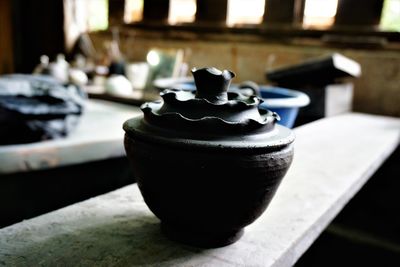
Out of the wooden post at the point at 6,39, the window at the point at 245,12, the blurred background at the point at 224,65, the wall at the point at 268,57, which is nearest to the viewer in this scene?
the blurred background at the point at 224,65

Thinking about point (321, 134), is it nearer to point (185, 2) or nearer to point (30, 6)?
point (185, 2)

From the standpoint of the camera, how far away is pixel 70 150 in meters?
2.33

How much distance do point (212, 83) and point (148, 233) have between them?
483mm

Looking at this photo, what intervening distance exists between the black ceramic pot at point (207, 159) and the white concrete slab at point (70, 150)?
134 cm

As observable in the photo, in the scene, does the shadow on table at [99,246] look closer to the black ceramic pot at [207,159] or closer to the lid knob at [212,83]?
the black ceramic pot at [207,159]

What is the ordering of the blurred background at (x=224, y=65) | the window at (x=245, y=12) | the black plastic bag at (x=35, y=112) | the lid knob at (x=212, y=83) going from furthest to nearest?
Answer: the window at (x=245, y=12) < the blurred background at (x=224, y=65) < the black plastic bag at (x=35, y=112) < the lid knob at (x=212, y=83)

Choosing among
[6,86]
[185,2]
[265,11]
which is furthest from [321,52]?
[6,86]

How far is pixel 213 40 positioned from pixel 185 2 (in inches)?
33.9

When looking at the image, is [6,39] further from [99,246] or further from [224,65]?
[99,246]

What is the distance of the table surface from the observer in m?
1.02

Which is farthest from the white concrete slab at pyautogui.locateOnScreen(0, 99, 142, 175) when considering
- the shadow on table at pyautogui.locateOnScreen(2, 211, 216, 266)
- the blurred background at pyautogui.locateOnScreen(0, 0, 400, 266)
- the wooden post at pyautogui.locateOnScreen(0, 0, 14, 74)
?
the wooden post at pyautogui.locateOnScreen(0, 0, 14, 74)

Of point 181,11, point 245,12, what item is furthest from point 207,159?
point 181,11

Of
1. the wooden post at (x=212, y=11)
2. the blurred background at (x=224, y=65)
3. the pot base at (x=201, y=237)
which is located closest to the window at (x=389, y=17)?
the blurred background at (x=224, y=65)

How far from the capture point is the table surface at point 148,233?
3.36ft
